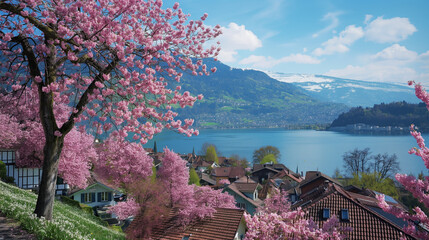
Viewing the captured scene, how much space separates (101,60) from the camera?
9.48 meters

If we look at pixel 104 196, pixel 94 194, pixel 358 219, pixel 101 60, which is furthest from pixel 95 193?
pixel 101 60

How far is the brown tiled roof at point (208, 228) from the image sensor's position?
69.3ft

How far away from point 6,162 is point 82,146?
6798 millimetres

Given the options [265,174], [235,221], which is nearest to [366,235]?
[235,221]

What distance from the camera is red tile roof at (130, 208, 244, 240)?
2112 cm

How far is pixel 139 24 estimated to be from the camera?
9.81 m

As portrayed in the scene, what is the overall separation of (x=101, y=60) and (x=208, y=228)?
1603 cm

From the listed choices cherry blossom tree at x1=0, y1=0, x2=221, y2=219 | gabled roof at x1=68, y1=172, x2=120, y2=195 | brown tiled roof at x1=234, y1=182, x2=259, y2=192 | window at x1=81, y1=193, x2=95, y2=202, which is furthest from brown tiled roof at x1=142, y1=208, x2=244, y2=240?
brown tiled roof at x1=234, y1=182, x2=259, y2=192

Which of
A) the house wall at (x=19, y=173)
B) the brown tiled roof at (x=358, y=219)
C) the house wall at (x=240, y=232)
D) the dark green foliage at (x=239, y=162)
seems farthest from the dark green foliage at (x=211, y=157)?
the brown tiled roof at (x=358, y=219)

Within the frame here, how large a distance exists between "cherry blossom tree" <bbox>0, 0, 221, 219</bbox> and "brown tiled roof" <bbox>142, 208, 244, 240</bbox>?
12.9 metres

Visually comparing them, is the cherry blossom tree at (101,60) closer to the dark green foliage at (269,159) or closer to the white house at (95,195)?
the white house at (95,195)

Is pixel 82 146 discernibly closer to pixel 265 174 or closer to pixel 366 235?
pixel 366 235

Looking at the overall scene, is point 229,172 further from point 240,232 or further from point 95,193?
point 240,232

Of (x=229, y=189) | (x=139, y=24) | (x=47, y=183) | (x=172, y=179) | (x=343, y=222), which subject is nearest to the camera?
(x=47, y=183)
